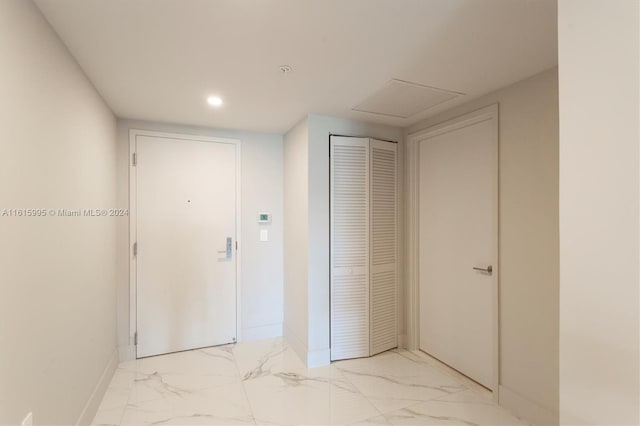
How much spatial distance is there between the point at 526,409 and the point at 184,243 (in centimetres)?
311

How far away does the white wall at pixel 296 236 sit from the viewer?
287 centimetres

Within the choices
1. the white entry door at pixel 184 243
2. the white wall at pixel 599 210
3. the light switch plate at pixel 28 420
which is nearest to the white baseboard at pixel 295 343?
the white entry door at pixel 184 243

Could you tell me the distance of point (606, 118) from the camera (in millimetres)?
836

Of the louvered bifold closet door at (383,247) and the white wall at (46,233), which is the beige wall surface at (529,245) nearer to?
the louvered bifold closet door at (383,247)

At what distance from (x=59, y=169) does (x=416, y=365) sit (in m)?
3.05

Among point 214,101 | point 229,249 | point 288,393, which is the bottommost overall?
point 288,393

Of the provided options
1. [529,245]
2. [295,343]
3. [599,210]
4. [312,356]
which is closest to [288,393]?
[312,356]

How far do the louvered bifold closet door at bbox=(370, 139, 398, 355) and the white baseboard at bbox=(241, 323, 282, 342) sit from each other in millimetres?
1105

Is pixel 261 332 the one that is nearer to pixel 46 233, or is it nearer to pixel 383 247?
pixel 383 247

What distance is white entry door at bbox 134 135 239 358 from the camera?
2975 millimetres

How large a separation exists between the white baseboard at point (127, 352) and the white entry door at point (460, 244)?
2799 mm

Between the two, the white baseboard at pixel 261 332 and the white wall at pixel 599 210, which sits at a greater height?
the white wall at pixel 599 210

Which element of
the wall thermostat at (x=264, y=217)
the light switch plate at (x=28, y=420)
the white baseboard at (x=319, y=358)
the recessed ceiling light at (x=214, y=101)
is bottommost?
the white baseboard at (x=319, y=358)

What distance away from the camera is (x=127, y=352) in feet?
9.50
